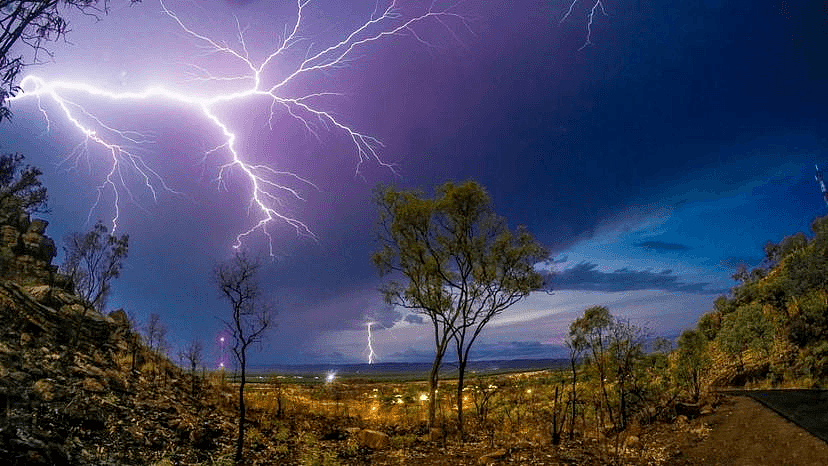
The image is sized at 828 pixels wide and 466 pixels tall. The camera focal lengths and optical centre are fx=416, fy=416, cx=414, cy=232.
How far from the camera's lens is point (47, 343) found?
22.1m

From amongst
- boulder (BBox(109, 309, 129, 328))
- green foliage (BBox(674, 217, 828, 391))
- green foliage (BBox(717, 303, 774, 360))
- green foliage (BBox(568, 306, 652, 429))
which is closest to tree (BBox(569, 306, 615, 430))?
green foliage (BBox(568, 306, 652, 429))

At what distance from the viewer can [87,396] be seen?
59.3 feet

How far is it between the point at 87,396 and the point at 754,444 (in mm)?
28199

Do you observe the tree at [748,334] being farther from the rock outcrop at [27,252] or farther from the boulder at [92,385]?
the rock outcrop at [27,252]

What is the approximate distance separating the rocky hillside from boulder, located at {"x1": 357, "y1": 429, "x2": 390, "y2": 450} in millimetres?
6568

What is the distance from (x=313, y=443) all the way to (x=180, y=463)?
288 inches

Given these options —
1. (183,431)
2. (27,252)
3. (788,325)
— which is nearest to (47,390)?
(183,431)

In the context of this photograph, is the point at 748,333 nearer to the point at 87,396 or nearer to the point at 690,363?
the point at 690,363

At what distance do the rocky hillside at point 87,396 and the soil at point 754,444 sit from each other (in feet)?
64.2

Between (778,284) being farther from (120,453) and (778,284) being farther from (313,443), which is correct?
(120,453)

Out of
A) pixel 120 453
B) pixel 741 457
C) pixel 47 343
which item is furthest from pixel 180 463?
pixel 741 457

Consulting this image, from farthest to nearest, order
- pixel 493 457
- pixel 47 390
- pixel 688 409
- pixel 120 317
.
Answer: pixel 120 317, pixel 688 409, pixel 493 457, pixel 47 390

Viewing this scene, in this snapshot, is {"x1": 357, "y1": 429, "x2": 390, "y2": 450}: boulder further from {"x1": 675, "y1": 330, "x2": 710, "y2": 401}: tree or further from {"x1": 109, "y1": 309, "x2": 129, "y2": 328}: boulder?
{"x1": 675, "y1": 330, "x2": 710, "y2": 401}: tree

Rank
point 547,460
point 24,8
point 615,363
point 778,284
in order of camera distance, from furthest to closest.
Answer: point 778,284 → point 615,363 → point 547,460 → point 24,8
